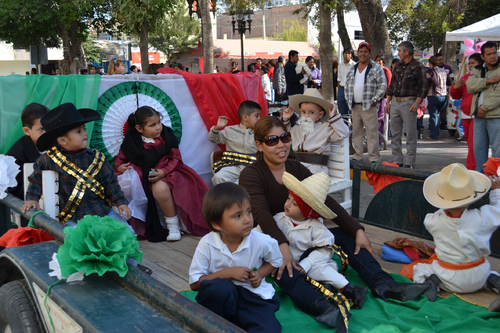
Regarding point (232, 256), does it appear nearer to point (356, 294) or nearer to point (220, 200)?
point (220, 200)

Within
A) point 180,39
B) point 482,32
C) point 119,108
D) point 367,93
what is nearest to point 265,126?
point 119,108

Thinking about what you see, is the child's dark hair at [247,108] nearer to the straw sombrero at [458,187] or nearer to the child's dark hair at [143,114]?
the child's dark hair at [143,114]

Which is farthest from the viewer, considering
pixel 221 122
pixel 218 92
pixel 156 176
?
pixel 218 92

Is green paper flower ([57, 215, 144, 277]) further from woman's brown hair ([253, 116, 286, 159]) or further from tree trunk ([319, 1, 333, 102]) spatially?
tree trunk ([319, 1, 333, 102])

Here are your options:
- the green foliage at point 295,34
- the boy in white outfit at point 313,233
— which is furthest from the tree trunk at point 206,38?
the green foliage at point 295,34

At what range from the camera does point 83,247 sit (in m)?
1.94

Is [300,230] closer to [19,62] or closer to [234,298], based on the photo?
[234,298]

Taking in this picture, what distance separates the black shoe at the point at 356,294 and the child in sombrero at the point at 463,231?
1.65 ft

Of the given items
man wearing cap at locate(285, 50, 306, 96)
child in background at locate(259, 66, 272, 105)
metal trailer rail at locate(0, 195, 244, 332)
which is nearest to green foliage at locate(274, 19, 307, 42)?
child in background at locate(259, 66, 272, 105)

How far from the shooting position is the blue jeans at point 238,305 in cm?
236

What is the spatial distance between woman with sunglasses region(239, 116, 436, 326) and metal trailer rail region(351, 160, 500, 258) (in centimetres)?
65

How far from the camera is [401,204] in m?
3.87

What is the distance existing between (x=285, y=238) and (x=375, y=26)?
12.8 metres

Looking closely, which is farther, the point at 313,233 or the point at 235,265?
the point at 313,233
